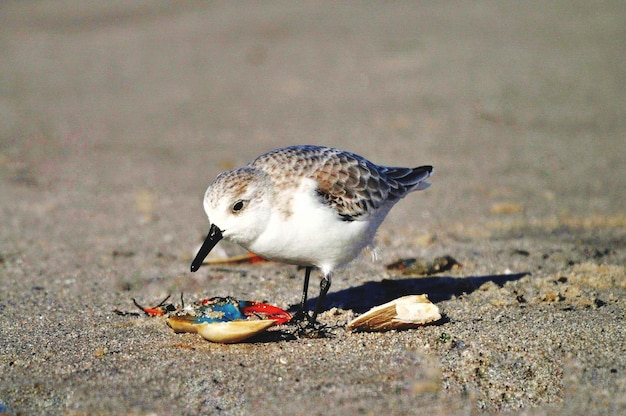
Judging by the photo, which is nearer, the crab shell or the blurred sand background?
the blurred sand background

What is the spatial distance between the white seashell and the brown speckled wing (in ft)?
1.89

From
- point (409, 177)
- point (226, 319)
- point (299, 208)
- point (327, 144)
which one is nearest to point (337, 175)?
point (299, 208)

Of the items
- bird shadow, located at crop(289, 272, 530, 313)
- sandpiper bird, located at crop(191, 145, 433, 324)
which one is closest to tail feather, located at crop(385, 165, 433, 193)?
sandpiper bird, located at crop(191, 145, 433, 324)

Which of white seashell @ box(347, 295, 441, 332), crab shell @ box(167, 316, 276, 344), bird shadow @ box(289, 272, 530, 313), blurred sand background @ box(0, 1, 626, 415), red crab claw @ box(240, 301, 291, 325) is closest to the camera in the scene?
blurred sand background @ box(0, 1, 626, 415)

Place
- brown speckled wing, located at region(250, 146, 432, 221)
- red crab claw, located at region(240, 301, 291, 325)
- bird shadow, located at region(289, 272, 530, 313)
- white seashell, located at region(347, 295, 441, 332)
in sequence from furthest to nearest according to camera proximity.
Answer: bird shadow, located at region(289, 272, 530, 313), red crab claw, located at region(240, 301, 291, 325), brown speckled wing, located at region(250, 146, 432, 221), white seashell, located at region(347, 295, 441, 332)

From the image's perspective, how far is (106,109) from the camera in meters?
10.6

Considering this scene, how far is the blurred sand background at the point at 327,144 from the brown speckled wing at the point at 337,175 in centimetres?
68

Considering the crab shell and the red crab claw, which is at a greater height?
the red crab claw

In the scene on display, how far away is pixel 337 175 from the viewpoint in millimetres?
4215

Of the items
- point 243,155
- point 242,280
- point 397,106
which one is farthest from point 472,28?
point 242,280

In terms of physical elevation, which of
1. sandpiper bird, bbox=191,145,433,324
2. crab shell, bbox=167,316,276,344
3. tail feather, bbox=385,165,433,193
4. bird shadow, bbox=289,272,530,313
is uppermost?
tail feather, bbox=385,165,433,193

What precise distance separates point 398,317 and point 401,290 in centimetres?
107

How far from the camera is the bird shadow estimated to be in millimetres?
4641

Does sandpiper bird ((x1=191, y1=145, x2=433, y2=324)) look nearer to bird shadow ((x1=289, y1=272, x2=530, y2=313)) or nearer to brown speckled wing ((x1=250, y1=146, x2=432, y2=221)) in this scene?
brown speckled wing ((x1=250, y1=146, x2=432, y2=221))
